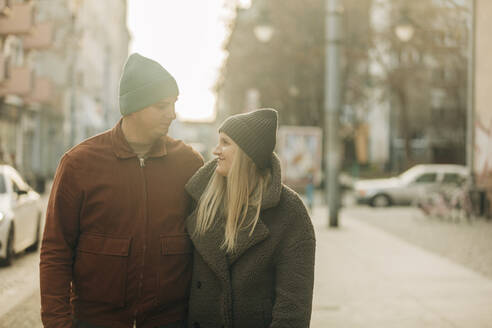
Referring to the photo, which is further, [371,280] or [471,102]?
[471,102]

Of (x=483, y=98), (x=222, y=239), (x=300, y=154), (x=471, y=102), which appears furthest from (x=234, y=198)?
(x=471, y=102)

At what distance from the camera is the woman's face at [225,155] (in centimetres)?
290

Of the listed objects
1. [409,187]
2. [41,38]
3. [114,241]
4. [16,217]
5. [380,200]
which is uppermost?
[41,38]

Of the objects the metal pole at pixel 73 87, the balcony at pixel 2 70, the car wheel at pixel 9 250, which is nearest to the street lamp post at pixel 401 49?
the metal pole at pixel 73 87

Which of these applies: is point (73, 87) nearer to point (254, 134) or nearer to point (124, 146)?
point (124, 146)

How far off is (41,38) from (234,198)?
31.8 meters

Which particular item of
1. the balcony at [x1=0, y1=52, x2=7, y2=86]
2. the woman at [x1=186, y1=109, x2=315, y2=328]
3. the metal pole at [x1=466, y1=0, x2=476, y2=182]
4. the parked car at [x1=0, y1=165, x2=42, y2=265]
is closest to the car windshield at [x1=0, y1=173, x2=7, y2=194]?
the parked car at [x1=0, y1=165, x2=42, y2=265]

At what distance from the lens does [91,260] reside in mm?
2854

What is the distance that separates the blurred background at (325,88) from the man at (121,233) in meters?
3.83

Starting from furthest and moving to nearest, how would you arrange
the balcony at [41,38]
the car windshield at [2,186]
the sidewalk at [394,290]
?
1. the balcony at [41,38]
2. the car windshield at [2,186]
3. the sidewalk at [394,290]

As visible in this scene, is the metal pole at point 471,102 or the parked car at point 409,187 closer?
the metal pole at point 471,102

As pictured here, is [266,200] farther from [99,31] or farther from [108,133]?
[99,31]

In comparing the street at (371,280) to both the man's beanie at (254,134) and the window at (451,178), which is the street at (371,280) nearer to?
the man's beanie at (254,134)

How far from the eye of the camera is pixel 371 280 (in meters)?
8.95
